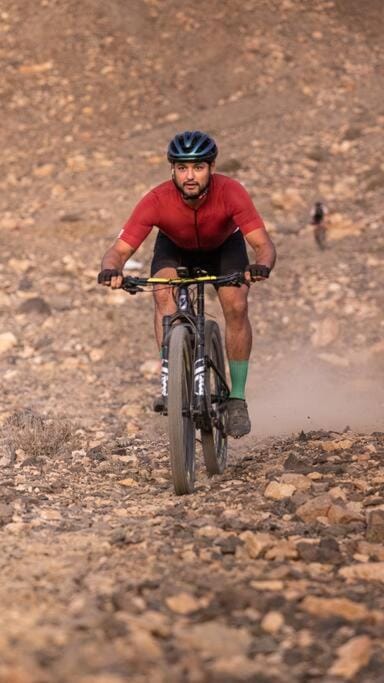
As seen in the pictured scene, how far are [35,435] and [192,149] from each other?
293 centimetres

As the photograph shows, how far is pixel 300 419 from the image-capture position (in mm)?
9328

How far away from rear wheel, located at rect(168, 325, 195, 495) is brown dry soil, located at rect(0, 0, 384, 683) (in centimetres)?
20

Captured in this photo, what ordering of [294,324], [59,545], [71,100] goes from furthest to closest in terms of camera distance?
[71,100] → [294,324] → [59,545]

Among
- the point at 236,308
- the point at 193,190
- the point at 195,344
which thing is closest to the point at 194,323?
the point at 195,344

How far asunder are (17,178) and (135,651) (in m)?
15.2

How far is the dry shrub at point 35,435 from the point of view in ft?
24.5

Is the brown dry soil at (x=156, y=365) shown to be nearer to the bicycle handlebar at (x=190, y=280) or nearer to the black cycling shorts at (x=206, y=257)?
the bicycle handlebar at (x=190, y=280)

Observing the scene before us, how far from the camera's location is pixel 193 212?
6293 mm

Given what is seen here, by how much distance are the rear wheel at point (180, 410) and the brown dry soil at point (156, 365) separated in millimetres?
195

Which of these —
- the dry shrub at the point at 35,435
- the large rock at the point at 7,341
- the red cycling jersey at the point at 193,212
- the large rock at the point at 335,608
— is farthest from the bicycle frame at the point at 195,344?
the large rock at the point at 7,341

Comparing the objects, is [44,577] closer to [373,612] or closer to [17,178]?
[373,612]

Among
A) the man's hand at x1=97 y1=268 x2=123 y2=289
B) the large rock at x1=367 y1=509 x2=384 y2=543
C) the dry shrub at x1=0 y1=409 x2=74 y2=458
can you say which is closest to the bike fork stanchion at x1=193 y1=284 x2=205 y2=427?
the man's hand at x1=97 y1=268 x2=123 y2=289

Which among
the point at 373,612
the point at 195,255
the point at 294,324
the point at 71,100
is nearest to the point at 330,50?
the point at 71,100

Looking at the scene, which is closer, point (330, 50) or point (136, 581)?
point (136, 581)
